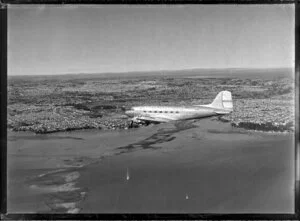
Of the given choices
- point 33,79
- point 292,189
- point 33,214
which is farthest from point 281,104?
point 33,214

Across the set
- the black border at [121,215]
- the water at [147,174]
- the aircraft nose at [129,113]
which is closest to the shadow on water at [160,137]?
the water at [147,174]

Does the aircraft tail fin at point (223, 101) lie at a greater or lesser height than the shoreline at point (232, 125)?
greater

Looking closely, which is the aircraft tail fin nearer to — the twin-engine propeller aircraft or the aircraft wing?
the twin-engine propeller aircraft

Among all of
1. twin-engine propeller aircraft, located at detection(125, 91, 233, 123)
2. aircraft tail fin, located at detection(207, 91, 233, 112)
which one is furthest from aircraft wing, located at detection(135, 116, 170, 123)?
aircraft tail fin, located at detection(207, 91, 233, 112)

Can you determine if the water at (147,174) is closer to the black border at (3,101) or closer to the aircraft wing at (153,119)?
the black border at (3,101)

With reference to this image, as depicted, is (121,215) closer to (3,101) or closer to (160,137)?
(160,137)

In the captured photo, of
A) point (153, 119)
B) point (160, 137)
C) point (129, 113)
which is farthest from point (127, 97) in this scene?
point (160, 137)
